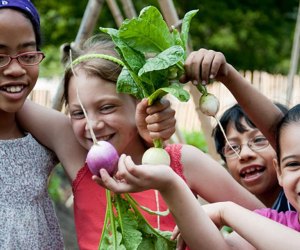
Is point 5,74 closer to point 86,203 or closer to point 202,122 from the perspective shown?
point 86,203

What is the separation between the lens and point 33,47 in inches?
90.7

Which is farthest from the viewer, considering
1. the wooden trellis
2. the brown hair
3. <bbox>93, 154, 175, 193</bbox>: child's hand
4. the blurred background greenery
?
the blurred background greenery

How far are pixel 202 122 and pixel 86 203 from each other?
1.41 metres

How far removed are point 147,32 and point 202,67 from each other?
201 mm

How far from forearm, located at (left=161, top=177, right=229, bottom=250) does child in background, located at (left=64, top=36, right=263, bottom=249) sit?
40 cm

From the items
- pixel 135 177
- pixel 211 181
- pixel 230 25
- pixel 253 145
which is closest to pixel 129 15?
pixel 253 145

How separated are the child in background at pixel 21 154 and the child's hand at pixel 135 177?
61 cm

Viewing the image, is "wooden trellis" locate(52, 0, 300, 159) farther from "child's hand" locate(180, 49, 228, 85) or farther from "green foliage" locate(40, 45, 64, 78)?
"green foliage" locate(40, 45, 64, 78)

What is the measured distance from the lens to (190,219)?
1862 millimetres

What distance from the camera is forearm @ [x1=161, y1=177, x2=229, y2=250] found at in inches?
71.9

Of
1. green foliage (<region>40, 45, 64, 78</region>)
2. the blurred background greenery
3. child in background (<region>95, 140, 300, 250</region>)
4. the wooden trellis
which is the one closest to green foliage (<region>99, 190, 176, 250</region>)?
child in background (<region>95, 140, 300, 250</region>)

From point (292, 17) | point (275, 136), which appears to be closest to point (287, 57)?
point (292, 17)

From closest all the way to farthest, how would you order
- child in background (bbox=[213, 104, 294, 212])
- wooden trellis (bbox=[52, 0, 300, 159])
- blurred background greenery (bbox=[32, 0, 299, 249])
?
child in background (bbox=[213, 104, 294, 212]), wooden trellis (bbox=[52, 0, 300, 159]), blurred background greenery (bbox=[32, 0, 299, 249])

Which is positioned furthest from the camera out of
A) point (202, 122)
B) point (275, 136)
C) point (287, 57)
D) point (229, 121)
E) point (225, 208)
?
point (287, 57)
